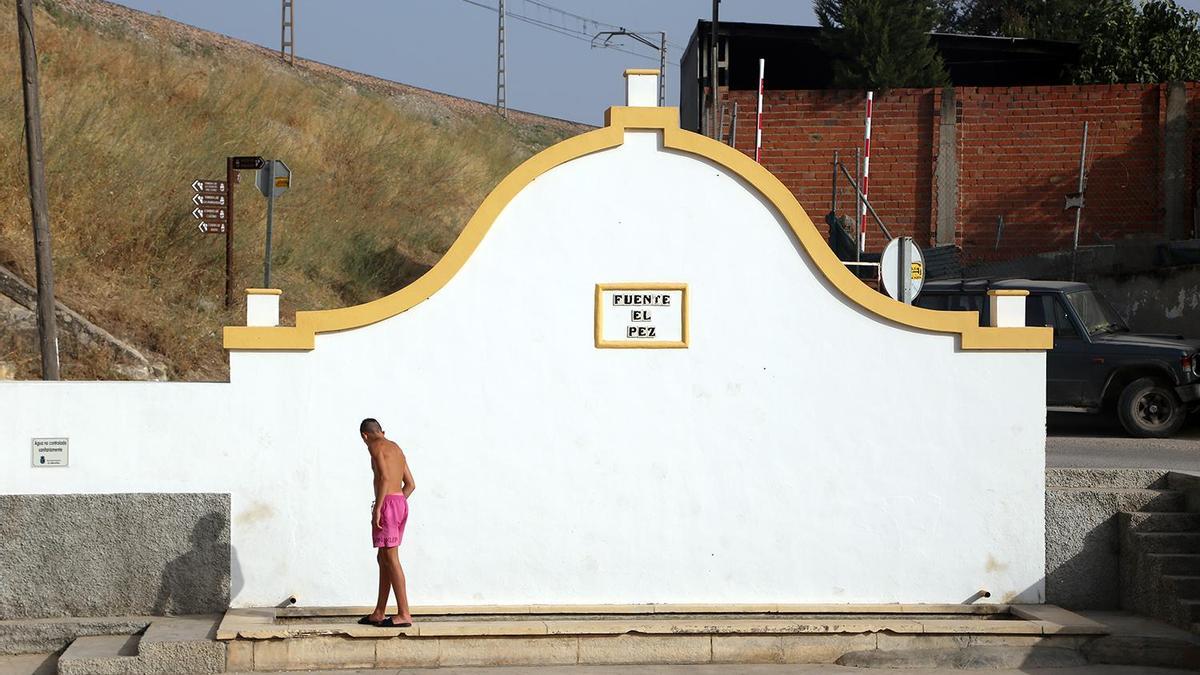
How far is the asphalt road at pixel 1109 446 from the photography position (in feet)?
47.0

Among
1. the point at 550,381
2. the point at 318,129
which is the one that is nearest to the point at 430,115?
the point at 318,129

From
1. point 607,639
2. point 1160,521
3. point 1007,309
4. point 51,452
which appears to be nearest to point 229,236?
point 51,452

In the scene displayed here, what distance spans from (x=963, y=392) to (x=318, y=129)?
896 inches

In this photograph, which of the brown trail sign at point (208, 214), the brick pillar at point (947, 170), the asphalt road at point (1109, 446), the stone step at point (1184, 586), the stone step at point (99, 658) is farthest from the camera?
the brick pillar at point (947, 170)

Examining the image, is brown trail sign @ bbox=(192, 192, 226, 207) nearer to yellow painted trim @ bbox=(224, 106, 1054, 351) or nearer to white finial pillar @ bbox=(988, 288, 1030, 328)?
yellow painted trim @ bbox=(224, 106, 1054, 351)

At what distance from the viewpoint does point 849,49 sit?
98.0 ft

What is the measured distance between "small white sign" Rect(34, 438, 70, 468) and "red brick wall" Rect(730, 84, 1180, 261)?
17853 millimetres

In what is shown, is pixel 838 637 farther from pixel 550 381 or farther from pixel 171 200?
pixel 171 200

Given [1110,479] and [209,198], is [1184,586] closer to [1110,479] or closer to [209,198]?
[1110,479]

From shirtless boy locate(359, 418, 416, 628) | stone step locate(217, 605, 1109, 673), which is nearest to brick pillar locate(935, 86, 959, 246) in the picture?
stone step locate(217, 605, 1109, 673)

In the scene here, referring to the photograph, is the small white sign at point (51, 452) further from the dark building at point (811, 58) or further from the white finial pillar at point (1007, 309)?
the dark building at point (811, 58)

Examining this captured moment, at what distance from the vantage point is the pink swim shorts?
8664 mm

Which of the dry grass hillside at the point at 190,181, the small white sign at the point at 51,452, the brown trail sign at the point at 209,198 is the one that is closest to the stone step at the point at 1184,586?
the small white sign at the point at 51,452

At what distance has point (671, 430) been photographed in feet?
31.5
